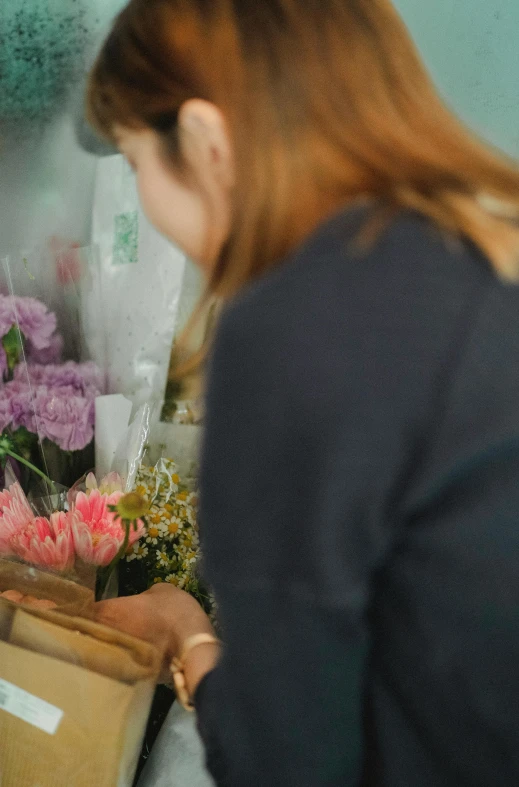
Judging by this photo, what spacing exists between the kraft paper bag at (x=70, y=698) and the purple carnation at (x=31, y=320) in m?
0.33

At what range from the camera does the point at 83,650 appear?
669mm

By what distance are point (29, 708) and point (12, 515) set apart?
0.68 feet

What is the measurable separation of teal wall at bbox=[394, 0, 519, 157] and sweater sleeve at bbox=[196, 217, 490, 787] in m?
0.62

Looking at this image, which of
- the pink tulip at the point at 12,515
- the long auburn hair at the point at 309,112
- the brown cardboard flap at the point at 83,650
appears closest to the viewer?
the long auburn hair at the point at 309,112

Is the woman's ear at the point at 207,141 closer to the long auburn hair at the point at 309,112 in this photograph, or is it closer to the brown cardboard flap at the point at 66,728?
the long auburn hair at the point at 309,112

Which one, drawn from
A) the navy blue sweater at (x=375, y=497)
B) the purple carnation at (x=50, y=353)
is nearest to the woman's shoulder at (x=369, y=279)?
the navy blue sweater at (x=375, y=497)

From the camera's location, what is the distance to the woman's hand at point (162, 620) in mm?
731

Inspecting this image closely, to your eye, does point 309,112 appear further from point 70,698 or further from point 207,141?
point 70,698

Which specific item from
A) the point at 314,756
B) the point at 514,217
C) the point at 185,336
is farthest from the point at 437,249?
the point at 185,336

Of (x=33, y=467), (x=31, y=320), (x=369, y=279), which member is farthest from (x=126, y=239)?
(x=369, y=279)

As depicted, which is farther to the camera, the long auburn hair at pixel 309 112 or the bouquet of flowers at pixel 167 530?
the bouquet of flowers at pixel 167 530

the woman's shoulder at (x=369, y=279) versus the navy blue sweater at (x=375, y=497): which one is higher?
the woman's shoulder at (x=369, y=279)

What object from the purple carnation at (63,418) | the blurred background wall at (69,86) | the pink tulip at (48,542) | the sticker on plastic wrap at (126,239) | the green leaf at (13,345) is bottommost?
the pink tulip at (48,542)

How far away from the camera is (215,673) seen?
1.89ft
